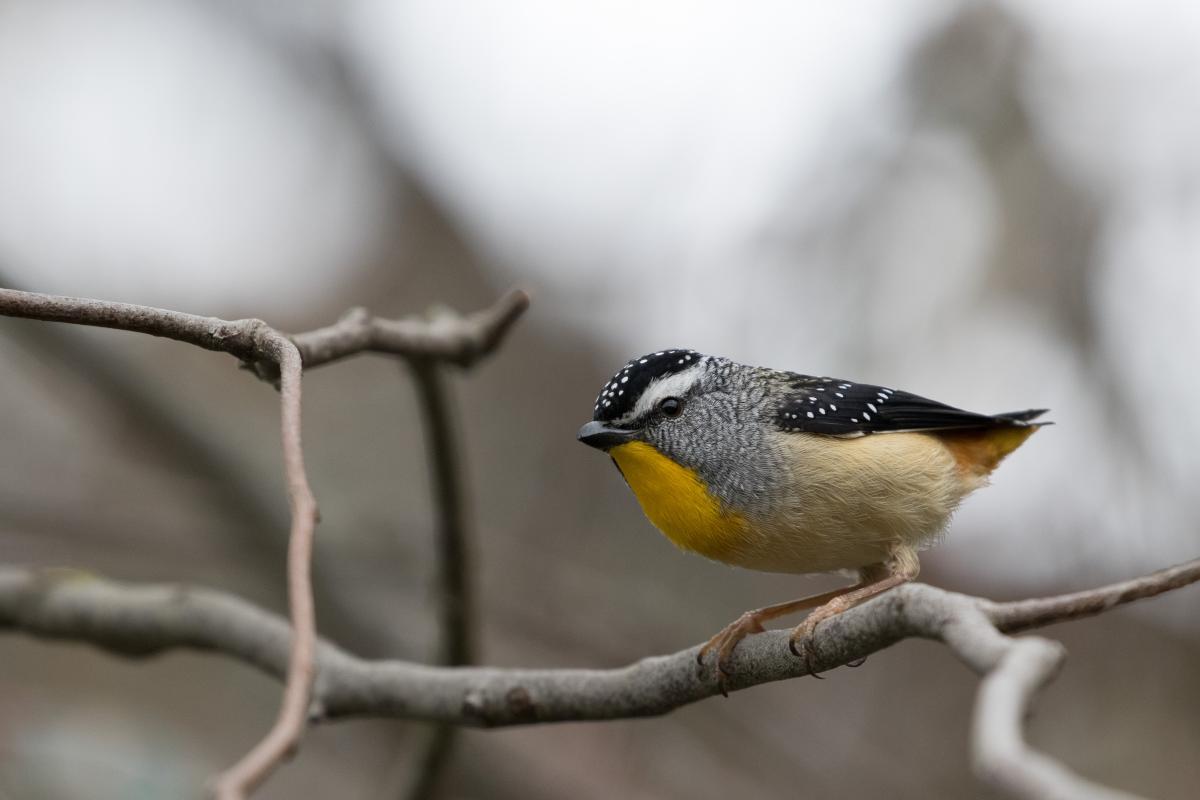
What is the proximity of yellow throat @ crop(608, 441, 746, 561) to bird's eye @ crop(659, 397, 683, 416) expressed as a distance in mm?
191

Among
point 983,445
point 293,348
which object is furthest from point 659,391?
point 293,348

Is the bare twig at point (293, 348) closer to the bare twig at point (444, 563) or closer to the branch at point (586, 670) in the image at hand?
the bare twig at point (444, 563)

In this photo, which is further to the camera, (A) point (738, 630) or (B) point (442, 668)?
(B) point (442, 668)

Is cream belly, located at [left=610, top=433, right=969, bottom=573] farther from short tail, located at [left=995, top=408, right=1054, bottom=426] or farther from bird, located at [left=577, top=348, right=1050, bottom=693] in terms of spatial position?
short tail, located at [left=995, top=408, right=1054, bottom=426]

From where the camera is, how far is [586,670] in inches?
170

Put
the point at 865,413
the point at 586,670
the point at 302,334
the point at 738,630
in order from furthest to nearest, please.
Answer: the point at 865,413
the point at 586,670
the point at 738,630
the point at 302,334

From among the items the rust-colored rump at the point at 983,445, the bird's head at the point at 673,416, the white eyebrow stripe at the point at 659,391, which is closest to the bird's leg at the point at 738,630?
the bird's head at the point at 673,416

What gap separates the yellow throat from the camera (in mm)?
4410

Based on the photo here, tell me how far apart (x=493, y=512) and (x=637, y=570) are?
164 centimetres

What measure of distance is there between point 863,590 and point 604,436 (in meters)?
1.19

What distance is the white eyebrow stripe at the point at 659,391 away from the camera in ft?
15.5

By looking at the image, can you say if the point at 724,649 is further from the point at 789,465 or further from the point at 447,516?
the point at 447,516

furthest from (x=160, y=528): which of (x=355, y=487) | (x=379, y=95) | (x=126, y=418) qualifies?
(x=379, y=95)

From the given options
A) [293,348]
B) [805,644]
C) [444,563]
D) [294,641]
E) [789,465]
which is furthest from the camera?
[444,563]
